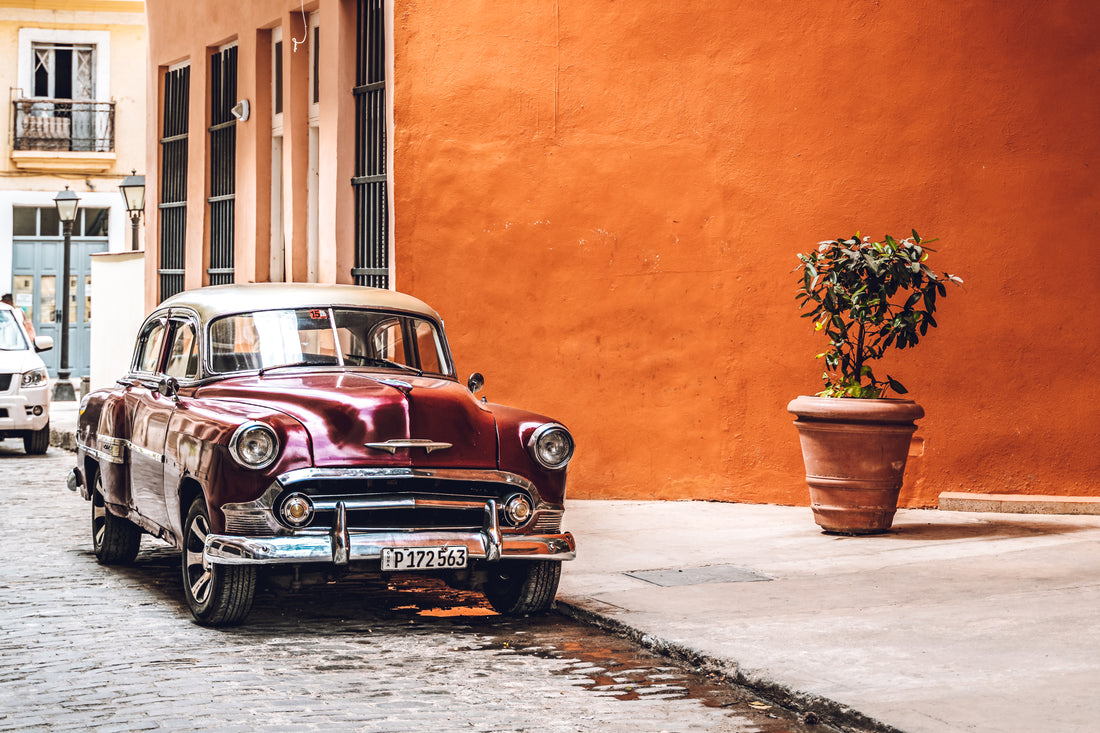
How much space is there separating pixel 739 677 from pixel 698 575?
238 centimetres

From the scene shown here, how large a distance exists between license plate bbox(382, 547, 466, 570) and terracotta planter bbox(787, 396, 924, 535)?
145 inches

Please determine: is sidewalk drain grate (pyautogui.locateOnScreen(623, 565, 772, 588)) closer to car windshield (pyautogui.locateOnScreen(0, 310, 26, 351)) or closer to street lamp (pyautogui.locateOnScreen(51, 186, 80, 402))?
car windshield (pyautogui.locateOnScreen(0, 310, 26, 351))

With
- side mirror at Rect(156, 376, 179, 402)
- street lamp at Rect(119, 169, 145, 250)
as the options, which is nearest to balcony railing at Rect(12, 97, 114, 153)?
street lamp at Rect(119, 169, 145, 250)

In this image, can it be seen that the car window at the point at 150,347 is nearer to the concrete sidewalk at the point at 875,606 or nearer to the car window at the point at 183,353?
the car window at the point at 183,353

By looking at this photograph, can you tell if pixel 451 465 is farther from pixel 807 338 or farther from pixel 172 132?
pixel 172 132

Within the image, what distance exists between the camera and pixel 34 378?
54.4 feet

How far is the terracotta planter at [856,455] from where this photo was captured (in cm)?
954

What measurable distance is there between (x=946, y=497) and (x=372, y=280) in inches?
212

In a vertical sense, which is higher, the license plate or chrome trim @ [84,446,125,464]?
chrome trim @ [84,446,125,464]

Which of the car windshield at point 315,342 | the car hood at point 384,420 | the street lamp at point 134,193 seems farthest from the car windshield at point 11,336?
the car hood at point 384,420

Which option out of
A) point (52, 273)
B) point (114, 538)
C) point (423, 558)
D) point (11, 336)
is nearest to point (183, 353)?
point (114, 538)

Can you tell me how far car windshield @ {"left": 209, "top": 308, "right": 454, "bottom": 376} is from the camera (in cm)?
772

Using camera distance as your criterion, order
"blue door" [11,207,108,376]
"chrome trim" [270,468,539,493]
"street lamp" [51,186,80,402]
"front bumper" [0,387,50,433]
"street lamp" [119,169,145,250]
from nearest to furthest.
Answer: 1. "chrome trim" [270,468,539,493]
2. "front bumper" [0,387,50,433]
3. "street lamp" [119,169,145,250]
4. "street lamp" [51,186,80,402]
5. "blue door" [11,207,108,376]

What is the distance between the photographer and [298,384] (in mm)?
7344
